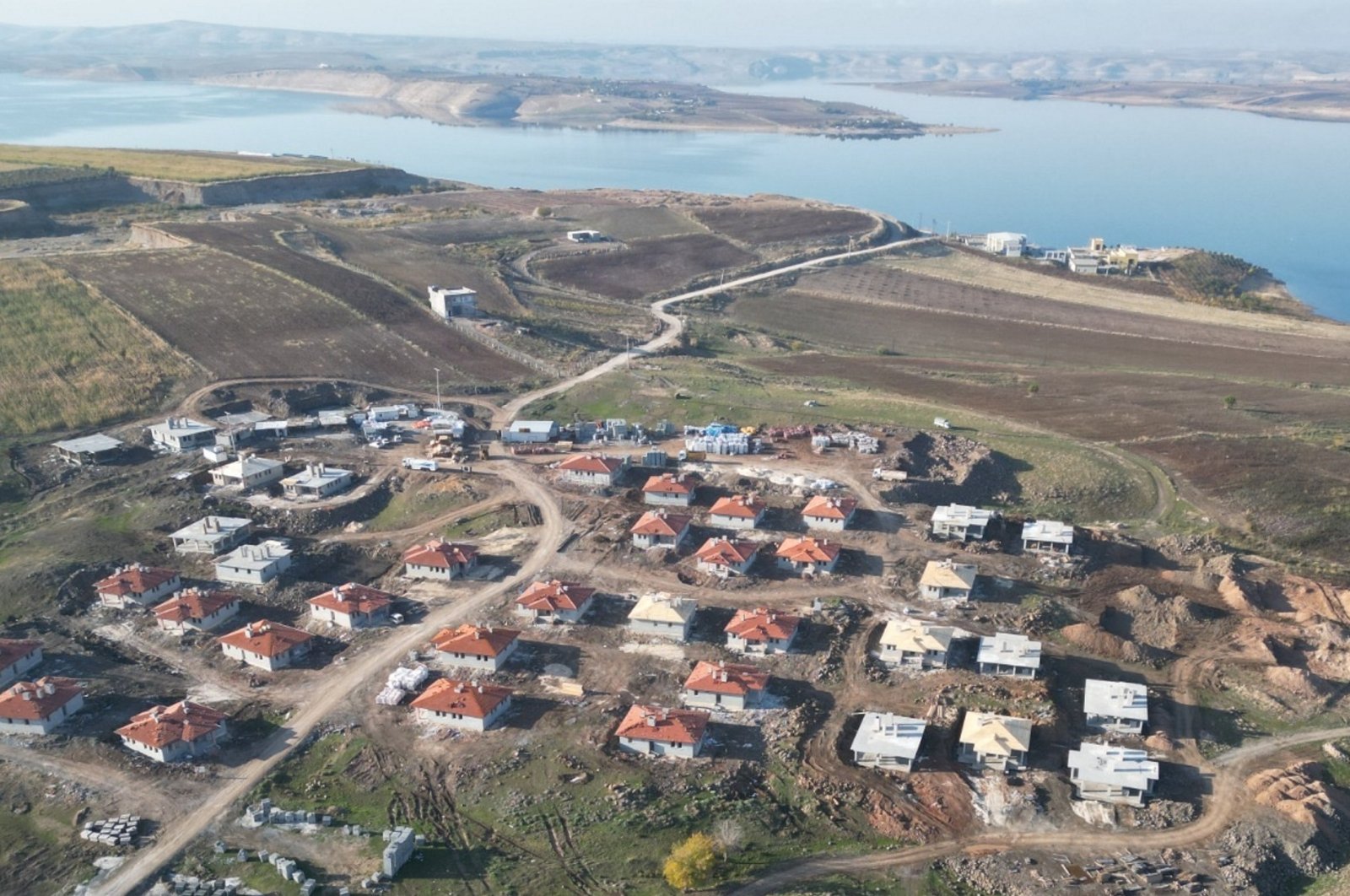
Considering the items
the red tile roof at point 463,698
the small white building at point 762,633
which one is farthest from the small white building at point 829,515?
the red tile roof at point 463,698

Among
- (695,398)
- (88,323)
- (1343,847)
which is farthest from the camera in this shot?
(88,323)

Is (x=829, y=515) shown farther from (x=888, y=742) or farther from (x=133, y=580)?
(x=133, y=580)

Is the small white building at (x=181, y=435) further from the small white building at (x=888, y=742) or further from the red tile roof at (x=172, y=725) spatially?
the small white building at (x=888, y=742)

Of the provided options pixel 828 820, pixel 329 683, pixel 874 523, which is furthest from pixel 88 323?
pixel 828 820

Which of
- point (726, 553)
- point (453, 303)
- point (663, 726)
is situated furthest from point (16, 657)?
point (453, 303)

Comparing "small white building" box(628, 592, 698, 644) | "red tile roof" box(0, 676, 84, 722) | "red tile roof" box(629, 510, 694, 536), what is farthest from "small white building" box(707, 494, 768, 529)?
"red tile roof" box(0, 676, 84, 722)

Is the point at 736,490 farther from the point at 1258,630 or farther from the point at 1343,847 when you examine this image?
the point at 1343,847
